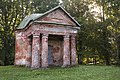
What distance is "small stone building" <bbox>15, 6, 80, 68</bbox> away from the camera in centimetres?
2138

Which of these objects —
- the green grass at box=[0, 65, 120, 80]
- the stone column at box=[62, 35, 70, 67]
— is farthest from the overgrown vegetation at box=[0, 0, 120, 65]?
the green grass at box=[0, 65, 120, 80]

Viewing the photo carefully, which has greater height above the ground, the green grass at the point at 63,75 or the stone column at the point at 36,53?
the stone column at the point at 36,53

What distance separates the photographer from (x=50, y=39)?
1031 inches

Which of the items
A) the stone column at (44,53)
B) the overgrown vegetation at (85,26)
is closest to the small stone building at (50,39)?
the stone column at (44,53)

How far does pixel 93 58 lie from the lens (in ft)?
127

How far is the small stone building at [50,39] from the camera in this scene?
21375 millimetres

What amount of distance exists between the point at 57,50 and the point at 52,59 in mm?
1280

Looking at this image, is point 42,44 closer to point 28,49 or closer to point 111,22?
point 28,49

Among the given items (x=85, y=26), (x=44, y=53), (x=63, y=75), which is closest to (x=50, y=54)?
(x=44, y=53)

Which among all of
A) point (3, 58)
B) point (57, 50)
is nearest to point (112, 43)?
point (57, 50)

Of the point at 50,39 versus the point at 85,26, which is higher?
the point at 85,26

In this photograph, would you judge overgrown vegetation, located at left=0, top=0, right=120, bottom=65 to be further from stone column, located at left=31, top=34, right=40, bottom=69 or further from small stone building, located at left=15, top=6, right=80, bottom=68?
stone column, located at left=31, top=34, right=40, bottom=69

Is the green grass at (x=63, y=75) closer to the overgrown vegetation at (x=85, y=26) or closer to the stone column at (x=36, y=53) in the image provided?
the stone column at (x=36, y=53)

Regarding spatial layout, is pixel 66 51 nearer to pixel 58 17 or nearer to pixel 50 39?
pixel 58 17
